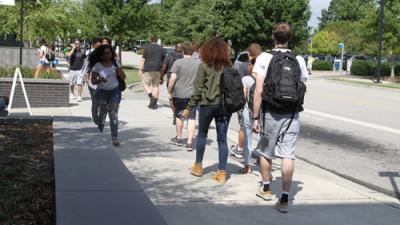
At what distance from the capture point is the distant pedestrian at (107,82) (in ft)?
29.8

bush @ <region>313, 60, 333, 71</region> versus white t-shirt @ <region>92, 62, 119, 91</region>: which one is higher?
white t-shirt @ <region>92, 62, 119, 91</region>

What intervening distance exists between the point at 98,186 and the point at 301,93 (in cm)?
214

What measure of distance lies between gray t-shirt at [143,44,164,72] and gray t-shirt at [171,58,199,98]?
5755 millimetres

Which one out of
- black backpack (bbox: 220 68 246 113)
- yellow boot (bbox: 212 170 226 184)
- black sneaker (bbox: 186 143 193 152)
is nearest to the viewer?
black backpack (bbox: 220 68 246 113)

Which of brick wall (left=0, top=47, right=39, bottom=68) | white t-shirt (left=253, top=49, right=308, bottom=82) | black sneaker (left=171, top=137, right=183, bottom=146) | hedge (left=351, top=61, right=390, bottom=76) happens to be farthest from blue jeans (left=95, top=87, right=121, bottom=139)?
hedge (left=351, top=61, right=390, bottom=76)

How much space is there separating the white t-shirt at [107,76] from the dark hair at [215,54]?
237cm

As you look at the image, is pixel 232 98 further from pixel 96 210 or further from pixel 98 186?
pixel 96 210

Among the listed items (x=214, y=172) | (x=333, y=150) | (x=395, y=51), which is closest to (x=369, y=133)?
(x=333, y=150)

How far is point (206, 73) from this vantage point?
7.16 meters

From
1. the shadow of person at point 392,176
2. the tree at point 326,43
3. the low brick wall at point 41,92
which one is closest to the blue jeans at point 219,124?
the shadow of person at point 392,176

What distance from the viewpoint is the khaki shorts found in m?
15.4

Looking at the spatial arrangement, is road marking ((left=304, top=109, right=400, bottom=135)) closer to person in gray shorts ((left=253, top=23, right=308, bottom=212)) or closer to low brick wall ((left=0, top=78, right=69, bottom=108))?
low brick wall ((left=0, top=78, right=69, bottom=108))

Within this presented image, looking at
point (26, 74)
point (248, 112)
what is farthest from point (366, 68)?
point (248, 112)

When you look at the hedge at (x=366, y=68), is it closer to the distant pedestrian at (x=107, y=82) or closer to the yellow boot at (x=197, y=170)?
the distant pedestrian at (x=107, y=82)
